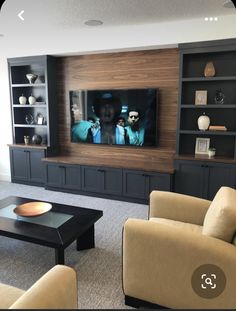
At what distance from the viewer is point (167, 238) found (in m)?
1.70

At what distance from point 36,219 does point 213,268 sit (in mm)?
1597

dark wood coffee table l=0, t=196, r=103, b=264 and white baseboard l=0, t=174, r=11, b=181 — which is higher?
dark wood coffee table l=0, t=196, r=103, b=264

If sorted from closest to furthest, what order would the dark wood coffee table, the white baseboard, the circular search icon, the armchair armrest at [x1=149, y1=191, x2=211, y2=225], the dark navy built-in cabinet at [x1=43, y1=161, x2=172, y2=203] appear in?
the circular search icon
the dark wood coffee table
the armchair armrest at [x1=149, y1=191, x2=211, y2=225]
the dark navy built-in cabinet at [x1=43, y1=161, x2=172, y2=203]
the white baseboard

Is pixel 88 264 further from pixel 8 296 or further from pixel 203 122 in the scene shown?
pixel 203 122

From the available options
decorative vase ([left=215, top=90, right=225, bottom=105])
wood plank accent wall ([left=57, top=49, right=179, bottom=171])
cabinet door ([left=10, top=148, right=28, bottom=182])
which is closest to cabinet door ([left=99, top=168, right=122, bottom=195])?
wood plank accent wall ([left=57, top=49, right=179, bottom=171])

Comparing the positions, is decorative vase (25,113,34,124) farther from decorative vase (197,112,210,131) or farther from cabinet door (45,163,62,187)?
decorative vase (197,112,210,131)

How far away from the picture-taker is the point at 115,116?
13.9 feet

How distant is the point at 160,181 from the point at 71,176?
1429mm

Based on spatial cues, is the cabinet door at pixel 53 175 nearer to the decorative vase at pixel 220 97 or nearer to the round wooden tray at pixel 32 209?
the round wooden tray at pixel 32 209

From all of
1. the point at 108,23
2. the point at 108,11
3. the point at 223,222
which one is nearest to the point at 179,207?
the point at 223,222

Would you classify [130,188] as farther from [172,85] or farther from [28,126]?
[28,126]

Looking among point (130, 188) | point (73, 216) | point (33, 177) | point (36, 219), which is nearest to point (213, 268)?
point (73, 216)

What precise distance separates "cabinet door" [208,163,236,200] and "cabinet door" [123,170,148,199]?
87cm

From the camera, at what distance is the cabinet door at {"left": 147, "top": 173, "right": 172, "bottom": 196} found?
12.1 ft
